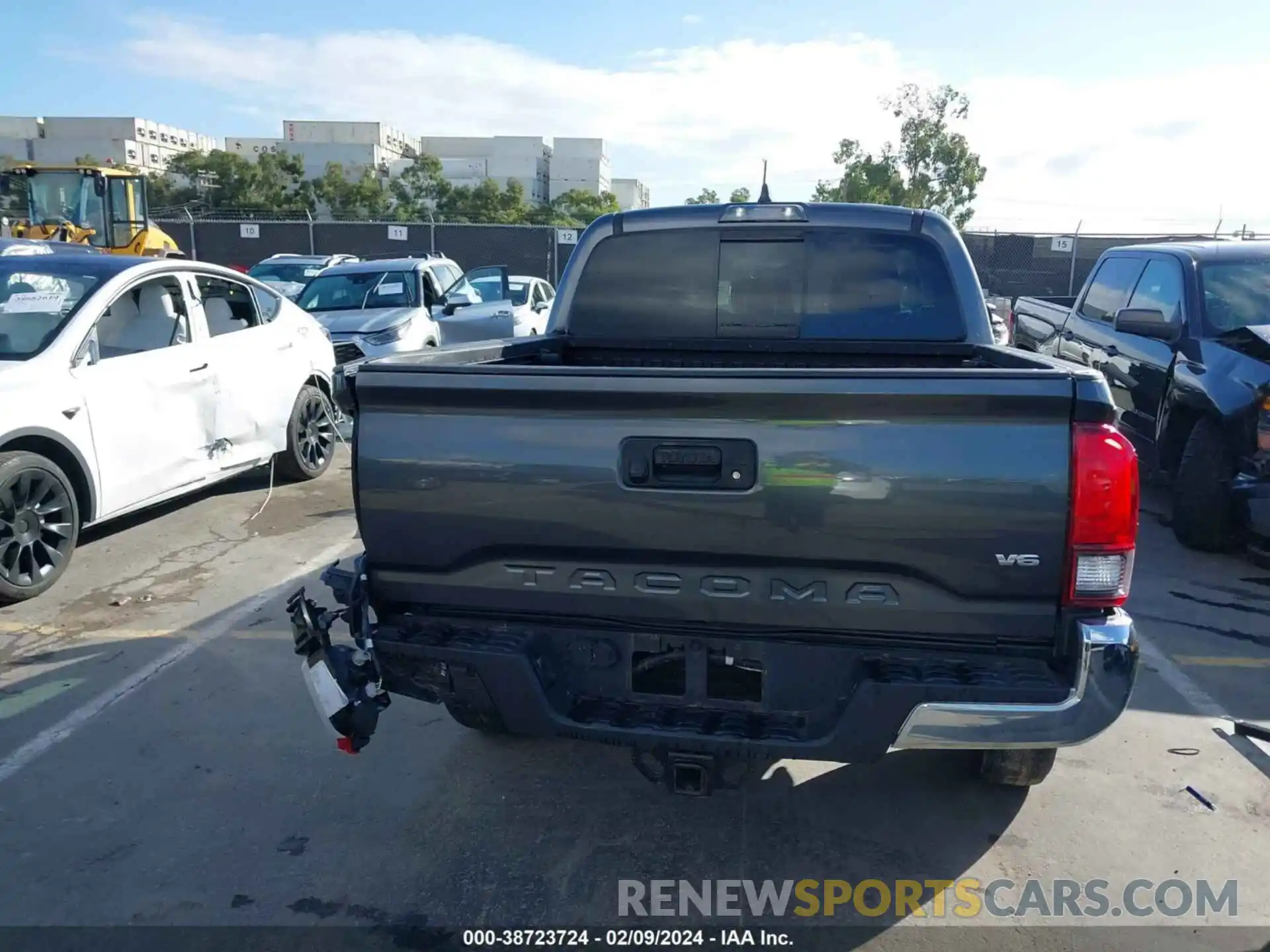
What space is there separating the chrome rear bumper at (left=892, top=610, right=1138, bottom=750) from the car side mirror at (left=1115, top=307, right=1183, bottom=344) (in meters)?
4.86

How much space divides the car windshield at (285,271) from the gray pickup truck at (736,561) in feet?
67.3

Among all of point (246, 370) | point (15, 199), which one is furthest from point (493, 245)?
point (246, 370)

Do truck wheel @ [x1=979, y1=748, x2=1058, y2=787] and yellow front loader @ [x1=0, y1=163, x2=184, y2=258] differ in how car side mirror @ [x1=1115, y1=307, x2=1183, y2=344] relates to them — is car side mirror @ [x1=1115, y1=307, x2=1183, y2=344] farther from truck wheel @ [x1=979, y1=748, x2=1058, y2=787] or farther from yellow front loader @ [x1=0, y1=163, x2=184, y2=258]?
yellow front loader @ [x1=0, y1=163, x2=184, y2=258]

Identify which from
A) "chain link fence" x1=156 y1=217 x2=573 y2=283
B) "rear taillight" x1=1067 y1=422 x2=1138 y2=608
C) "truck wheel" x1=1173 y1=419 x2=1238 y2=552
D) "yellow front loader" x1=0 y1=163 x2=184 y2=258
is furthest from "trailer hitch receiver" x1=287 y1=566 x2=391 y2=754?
"chain link fence" x1=156 y1=217 x2=573 y2=283

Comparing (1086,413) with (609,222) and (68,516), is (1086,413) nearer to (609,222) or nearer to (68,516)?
(609,222)

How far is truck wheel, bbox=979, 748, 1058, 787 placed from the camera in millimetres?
3434

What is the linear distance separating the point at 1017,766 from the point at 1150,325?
4412mm

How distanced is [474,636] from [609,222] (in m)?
2.16

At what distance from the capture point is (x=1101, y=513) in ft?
8.41

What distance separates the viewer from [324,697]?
2.97m

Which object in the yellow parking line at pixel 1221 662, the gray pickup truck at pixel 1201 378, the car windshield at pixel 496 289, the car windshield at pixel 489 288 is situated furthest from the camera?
the car windshield at pixel 496 289

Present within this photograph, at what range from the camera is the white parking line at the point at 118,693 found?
12.9 feet

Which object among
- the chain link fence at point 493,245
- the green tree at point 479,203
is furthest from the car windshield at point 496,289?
the green tree at point 479,203

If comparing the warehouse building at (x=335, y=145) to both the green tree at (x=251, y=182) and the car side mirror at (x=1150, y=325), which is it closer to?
the green tree at (x=251, y=182)
